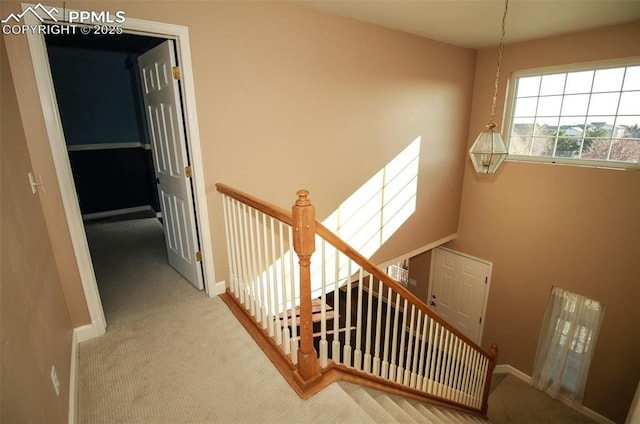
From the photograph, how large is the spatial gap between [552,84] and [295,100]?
355 centimetres

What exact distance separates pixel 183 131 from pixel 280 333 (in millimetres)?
1717

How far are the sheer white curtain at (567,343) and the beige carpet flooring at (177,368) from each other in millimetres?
4145

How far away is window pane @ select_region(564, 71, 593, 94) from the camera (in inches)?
151

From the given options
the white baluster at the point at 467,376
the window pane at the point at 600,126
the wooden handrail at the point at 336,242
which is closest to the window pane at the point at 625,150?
the window pane at the point at 600,126

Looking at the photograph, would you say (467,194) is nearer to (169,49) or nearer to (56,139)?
(169,49)

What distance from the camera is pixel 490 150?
2.28 metres

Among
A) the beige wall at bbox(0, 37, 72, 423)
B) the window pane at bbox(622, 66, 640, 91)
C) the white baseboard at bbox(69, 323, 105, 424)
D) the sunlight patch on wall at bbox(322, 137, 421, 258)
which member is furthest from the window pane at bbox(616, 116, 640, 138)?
the white baseboard at bbox(69, 323, 105, 424)

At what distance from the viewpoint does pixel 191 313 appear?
251cm

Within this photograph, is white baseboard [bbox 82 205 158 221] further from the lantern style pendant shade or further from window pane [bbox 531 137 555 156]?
window pane [bbox 531 137 555 156]

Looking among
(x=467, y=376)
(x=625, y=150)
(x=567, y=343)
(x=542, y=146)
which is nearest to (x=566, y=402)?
(x=567, y=343)

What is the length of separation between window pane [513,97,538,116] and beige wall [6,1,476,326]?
871 millimetres

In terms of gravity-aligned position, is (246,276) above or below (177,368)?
above

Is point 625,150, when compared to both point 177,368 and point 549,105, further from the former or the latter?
point 177,368

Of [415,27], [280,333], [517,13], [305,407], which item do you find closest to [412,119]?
[415,27]
